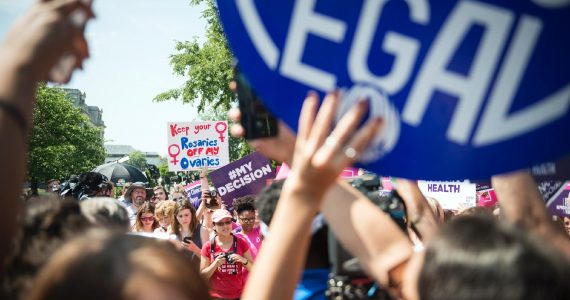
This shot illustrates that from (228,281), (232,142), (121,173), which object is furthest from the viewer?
(232,142)

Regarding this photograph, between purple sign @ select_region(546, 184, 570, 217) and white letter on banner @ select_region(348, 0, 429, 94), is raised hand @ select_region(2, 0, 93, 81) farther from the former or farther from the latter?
purple sign @ select_region(546, 184, 570, 217)

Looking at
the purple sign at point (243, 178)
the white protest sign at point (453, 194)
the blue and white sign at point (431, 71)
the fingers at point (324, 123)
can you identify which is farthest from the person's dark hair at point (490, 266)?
the purple sign at point (243, 178)

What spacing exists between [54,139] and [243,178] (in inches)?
1730

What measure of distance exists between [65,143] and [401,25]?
→ 5054 cm

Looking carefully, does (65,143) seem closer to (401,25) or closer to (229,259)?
(229,259)

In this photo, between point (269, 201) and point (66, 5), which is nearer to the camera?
point (66, 5)

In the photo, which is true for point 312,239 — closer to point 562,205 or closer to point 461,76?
point 461,76

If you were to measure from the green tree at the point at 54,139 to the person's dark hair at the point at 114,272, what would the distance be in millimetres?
42818

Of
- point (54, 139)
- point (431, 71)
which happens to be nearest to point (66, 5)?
point (431, 71)

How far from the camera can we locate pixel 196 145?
9109 mm

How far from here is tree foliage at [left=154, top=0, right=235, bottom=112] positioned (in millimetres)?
21547

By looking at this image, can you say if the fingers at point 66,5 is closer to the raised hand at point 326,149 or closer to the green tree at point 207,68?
the raised hand at point 326,149

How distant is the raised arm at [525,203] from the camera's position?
146 centimetres

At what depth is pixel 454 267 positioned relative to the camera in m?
0.97
